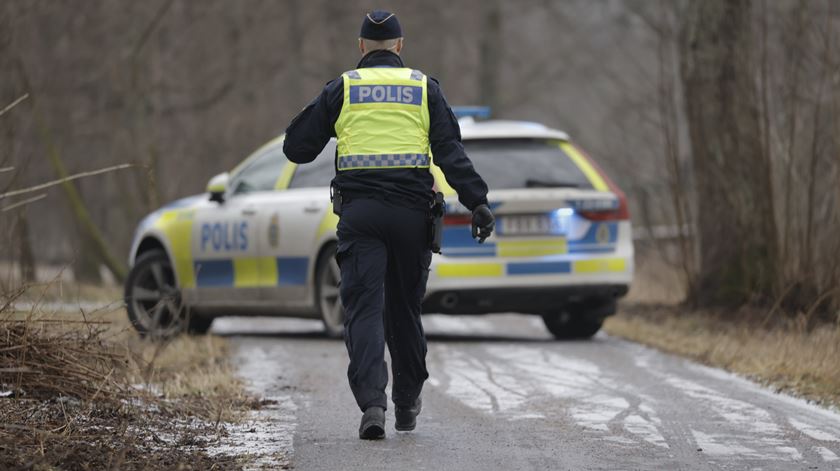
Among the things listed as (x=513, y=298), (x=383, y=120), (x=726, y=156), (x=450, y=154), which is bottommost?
(x=513, y=298)

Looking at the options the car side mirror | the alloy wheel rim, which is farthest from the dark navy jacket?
the alloy wheel rim

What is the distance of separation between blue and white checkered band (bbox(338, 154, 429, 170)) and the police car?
174 inches

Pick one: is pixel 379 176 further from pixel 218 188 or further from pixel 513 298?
pixel 218 188

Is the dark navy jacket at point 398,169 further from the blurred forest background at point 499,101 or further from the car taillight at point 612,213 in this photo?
the car taillight at point 612,213

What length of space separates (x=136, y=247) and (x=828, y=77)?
5.34 meters

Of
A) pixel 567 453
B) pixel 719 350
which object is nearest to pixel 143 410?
pixel 567 453

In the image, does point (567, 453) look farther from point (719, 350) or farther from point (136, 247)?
point (136, 247)

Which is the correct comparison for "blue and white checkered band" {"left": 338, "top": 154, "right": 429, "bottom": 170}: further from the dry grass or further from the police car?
the police car

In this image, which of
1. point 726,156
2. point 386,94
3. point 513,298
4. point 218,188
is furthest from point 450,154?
point 726,156

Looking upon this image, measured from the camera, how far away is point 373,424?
6.79m

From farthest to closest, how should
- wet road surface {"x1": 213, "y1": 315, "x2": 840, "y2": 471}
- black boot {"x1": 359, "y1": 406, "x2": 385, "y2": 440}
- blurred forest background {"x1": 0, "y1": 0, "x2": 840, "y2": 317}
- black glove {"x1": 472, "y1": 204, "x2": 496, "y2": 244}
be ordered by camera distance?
blurred forest background {"x1": 0, "y1": 0, "x2": 840, "y2": 317}
black glove {"x1": 472, "y1": 204, "x2": 496, "y2": 244}
black boot {"x1": 359, "y1": 406, "x2": 385, "y2": 440}
wet road surface {"x1": 213, "y1": 315, "x2": 840, "y2": 471}

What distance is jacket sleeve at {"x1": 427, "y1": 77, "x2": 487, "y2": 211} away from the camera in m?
7.00

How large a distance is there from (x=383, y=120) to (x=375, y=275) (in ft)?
2.10

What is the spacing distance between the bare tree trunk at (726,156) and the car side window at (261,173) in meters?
3.40
